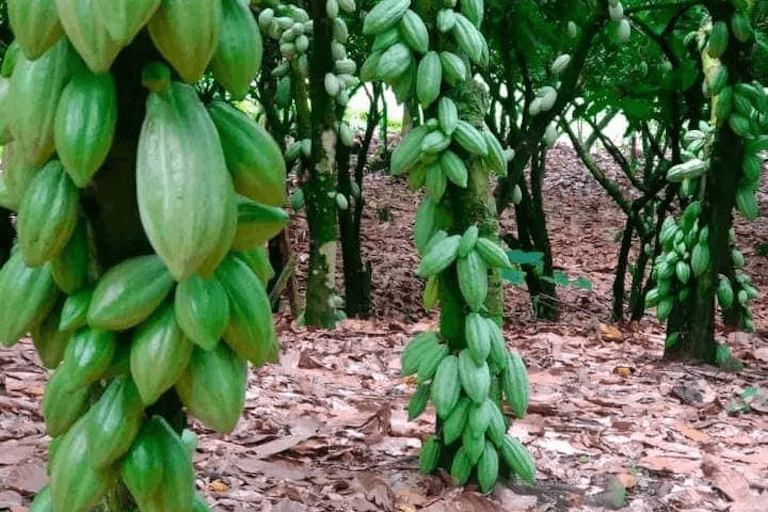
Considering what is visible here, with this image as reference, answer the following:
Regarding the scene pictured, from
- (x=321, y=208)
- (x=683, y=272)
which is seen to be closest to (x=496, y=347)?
(x=683, y=272)

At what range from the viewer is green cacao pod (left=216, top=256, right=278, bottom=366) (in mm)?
851

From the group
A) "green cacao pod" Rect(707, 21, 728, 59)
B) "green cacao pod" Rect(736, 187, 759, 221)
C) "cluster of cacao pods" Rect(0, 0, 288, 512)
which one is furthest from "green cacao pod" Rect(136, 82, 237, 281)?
"green cacao pod" Rect(736, 187, 759, 221)

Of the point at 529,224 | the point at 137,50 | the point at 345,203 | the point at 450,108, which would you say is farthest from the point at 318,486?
the point at 529,224

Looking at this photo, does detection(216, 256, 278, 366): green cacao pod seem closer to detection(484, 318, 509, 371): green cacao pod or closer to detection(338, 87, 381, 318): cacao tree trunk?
detection(484, 318, 509, 371): green cacao pod

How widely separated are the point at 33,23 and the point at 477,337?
1.52 metres

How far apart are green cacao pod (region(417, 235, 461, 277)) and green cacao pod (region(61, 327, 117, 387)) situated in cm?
131

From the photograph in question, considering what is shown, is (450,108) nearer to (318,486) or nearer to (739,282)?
(318,486)

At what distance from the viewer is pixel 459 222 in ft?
7.20

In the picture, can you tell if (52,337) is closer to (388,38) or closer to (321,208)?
(388,38)

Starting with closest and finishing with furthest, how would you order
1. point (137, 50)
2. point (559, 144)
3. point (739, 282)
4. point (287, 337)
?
1. point (137, 50)
2. point (287, 337)
3. point (739, 282)
4. point (559, 144)

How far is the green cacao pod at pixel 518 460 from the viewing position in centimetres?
223

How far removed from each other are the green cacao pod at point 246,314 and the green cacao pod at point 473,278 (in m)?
1.27

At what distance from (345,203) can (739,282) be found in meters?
1.98

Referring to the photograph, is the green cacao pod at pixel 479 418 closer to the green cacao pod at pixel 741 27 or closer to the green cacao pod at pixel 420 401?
the green cacao pod at pixel 420 401
